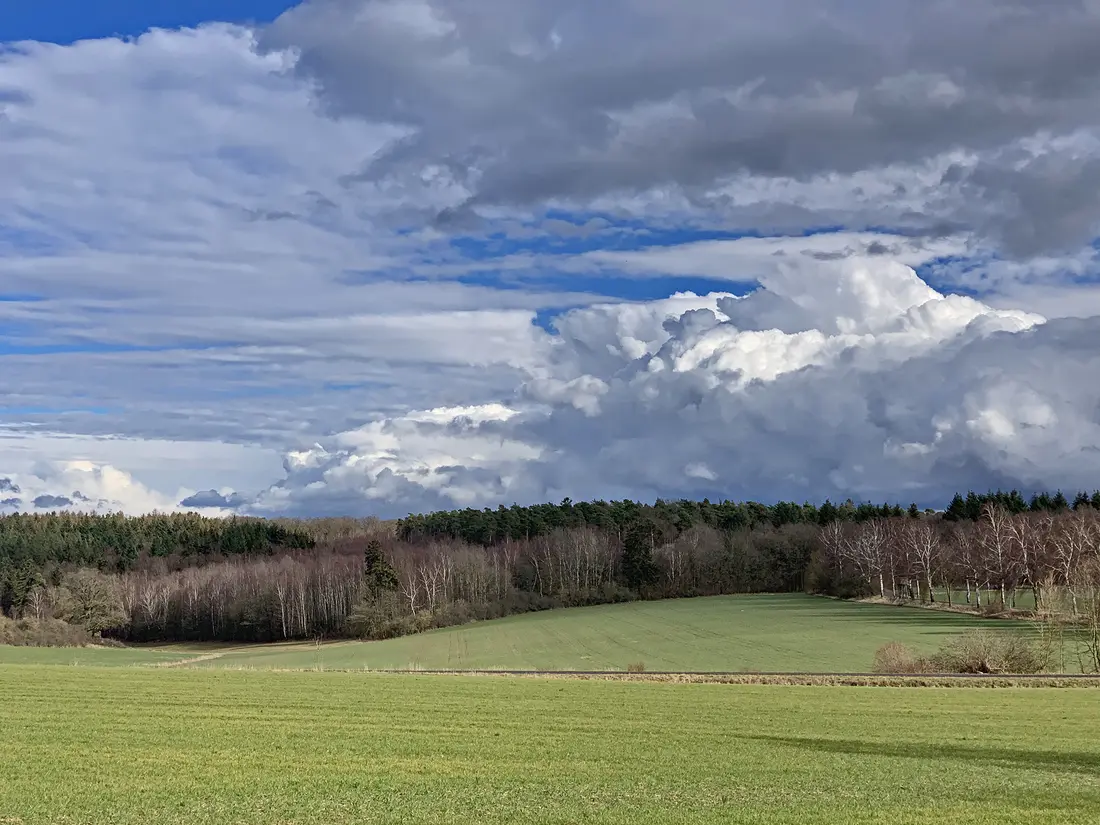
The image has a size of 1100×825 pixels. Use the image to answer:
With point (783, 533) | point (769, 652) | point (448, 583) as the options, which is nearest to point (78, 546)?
point (448, 583)

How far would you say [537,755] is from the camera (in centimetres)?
3027

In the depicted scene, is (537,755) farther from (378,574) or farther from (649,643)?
(378,574)

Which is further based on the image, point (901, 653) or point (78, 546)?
point (78, 546)

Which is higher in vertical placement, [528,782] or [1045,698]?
[528,782]

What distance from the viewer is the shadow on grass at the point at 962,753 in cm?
2947

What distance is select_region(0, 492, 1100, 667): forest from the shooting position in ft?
449

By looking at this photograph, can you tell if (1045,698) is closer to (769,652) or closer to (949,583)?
(769,652)

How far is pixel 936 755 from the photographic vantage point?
31672mm

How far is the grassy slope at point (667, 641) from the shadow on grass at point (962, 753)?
128 ft

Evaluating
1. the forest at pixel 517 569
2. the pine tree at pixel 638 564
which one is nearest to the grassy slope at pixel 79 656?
the forest at pixel 517 569

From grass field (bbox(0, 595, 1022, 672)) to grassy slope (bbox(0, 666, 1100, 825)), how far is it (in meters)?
29.7

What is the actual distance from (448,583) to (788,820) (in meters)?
141

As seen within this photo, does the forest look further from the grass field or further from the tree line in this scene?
the grass field

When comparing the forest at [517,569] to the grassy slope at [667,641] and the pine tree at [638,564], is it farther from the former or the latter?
the grassy slope at [667,641]
